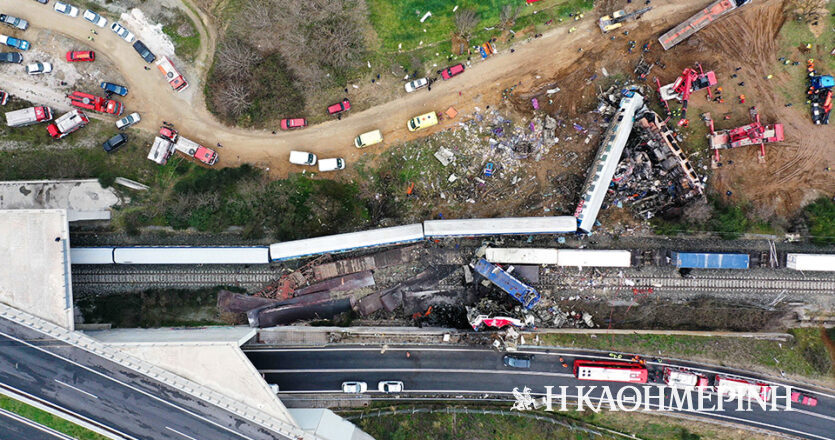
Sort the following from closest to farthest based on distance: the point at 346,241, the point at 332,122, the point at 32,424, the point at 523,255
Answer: the point at 32,424 < the point at 346,241 < the point at 523,255 < the point at 332,122

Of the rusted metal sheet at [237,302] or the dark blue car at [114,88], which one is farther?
the rusted metal sheet at [237,302]

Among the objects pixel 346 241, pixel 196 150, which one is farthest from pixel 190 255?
pixel 346 241

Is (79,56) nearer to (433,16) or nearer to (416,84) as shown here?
(416,84)

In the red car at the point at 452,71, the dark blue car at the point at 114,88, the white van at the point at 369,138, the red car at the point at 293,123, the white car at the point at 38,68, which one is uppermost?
the white car at the point at 38,68

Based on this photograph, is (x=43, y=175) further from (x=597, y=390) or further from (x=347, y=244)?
(x=597, y=390)

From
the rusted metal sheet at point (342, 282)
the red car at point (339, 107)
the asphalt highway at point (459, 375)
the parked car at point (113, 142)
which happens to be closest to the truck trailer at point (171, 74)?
the parked car at point (113, 142)

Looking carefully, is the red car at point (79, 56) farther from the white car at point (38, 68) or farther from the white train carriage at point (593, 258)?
the white train carriage at point (593, 258)
